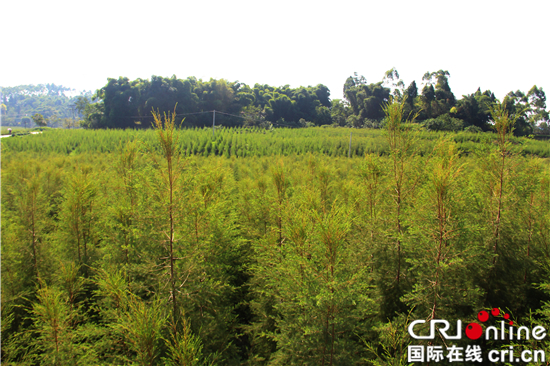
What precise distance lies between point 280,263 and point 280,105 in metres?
45.4

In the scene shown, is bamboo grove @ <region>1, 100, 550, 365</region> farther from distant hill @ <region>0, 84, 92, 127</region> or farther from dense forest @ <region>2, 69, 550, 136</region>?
distant hill @ <region>0, 84, 92, 127</region>

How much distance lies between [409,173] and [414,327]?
1769mm

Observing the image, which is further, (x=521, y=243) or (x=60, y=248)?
(x=60, y=248)

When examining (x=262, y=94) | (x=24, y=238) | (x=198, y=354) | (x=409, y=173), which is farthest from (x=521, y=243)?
(x=262, y=94)

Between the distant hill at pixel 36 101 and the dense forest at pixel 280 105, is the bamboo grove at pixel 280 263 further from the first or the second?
the distant hill at pixel 36 101

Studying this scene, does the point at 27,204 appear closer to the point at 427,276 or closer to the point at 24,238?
the point at 24,238

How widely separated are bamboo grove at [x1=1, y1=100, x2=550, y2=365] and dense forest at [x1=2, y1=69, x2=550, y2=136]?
22135 mm

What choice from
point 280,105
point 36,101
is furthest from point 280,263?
point 36,101

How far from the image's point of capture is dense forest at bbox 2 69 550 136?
33344mm

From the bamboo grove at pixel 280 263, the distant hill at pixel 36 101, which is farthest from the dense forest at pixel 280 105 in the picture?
the distant hill at pixel 36 101

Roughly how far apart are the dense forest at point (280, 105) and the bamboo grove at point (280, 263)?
72.6 ft

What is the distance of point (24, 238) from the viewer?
419cm

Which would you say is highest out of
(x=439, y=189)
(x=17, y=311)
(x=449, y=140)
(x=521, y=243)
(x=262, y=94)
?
(x=262, y=94)

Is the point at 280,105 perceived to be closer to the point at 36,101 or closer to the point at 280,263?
the point at 280,263
